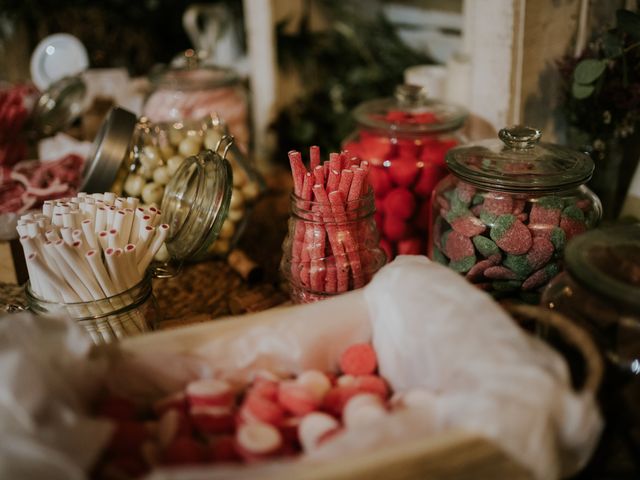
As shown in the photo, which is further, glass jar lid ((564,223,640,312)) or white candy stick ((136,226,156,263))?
white candy stick ((136,226,156,263))

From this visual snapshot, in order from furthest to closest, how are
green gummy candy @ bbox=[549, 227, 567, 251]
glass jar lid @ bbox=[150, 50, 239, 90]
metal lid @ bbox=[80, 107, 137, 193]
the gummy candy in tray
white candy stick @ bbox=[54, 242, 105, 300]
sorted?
glass jar lid @ bbox=[150, 50, 239, 90]
metal lid @ bbox=[80, 107, 137, 193]
green gummy candy @ bbox=[549, 227, 567, 251]
white candy stick @ bbox=[54, 242, 105, 300]
the gummy candy in tray

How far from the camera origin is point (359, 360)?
676mm

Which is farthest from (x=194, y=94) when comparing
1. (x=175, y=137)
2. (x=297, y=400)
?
(x=297, y=400)

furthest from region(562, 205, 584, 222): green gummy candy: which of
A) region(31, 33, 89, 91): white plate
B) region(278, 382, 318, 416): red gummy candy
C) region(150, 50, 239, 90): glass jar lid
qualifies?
region(31, 33, 89, 91): white plate

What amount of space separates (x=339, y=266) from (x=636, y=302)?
384mm

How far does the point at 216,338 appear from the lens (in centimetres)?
64

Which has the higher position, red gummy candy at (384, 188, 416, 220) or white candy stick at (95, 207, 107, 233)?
white candy stick at (95, 207, 107, 233)

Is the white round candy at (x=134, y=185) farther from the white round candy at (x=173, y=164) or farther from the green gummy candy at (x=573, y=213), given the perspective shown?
the green gummy candy at (x=573, y=213)

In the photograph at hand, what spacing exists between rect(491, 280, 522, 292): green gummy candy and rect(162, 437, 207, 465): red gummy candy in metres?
0.48

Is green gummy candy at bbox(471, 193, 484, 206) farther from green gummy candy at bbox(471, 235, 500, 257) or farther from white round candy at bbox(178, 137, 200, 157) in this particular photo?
white round candy at bbox(178, 137, 200, 157)

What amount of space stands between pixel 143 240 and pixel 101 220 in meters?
0.06

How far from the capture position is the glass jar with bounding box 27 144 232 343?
765 millimetres

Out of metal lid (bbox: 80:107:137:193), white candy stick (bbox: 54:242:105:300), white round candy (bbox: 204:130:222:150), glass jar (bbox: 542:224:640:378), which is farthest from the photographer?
white round candy (bbox: 204:130:222:150)

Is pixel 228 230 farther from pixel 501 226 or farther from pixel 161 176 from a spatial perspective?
pixel 501 226
